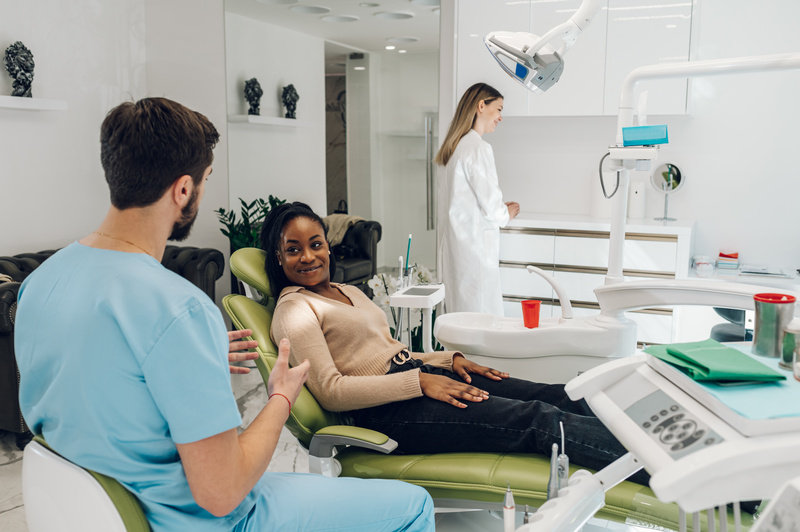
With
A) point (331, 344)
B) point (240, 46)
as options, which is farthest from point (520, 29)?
point (331, 344)

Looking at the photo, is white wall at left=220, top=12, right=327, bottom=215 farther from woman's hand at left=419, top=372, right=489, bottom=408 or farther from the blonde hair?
woman's hand at left=419, top=372, right=489, bottom=408

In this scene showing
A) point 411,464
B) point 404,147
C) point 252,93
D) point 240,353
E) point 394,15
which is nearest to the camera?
point 240,353

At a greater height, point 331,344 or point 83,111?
point 83,111

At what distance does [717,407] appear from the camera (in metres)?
0.89

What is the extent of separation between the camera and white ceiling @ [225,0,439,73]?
430cm

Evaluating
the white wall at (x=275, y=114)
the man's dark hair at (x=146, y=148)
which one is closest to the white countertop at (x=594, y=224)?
the white wall at (x=275, y=114)

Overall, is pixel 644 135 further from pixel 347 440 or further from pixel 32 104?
pixel 32 104

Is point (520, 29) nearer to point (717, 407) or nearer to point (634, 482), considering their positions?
point (634, 482)

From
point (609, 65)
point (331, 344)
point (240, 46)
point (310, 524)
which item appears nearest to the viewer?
point (310, 524)

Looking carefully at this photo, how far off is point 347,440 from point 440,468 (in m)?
0.28

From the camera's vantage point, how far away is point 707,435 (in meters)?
0.85

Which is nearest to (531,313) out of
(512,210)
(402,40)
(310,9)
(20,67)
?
(512,210)

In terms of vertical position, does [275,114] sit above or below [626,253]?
above

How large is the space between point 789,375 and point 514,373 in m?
1.40
